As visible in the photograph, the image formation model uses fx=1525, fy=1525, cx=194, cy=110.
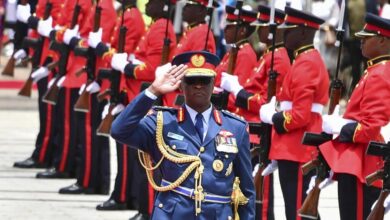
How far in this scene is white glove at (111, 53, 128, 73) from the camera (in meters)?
12.5

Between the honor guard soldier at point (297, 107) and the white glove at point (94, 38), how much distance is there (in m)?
2.93

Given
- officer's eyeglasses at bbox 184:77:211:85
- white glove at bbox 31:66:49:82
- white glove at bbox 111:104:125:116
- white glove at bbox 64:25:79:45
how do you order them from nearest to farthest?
1. officer's eyeglasses at bbox 184:77:211:85
2. white glove at bbox 111:104:125:116
3. white glove at bbox 64:25:79:45
4. white glove at bbox 31:66:49:82

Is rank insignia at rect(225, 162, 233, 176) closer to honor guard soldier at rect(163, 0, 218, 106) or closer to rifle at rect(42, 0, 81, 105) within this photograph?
honor guard soldier at rect(163, 0, 218, 106)

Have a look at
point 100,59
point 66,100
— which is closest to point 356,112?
point 100,59

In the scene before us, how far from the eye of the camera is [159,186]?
8.07 meters

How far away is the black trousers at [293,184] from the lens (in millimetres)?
10578

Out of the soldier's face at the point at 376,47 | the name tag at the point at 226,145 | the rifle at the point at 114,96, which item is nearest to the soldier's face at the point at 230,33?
the rifle at the point at 114,96

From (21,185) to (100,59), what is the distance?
1.57m

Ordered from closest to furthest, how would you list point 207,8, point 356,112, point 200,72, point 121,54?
1. point 200,72
2. point 356,112
3. point 207,8
4. point 121,54

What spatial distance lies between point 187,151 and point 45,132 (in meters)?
7.46

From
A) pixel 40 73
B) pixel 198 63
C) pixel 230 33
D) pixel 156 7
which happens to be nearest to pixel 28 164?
pixel 40 73

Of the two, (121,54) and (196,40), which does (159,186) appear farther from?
(121,54)

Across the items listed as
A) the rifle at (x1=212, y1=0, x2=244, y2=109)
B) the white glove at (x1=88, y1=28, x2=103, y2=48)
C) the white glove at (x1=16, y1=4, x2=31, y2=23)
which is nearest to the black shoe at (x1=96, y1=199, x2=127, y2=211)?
the white glove at (x1=88, y1=28, x2=103, y2=48)

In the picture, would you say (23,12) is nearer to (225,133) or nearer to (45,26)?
(45,26)
